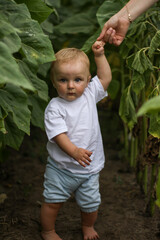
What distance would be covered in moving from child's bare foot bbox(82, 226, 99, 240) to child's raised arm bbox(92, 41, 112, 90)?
73 centimetres

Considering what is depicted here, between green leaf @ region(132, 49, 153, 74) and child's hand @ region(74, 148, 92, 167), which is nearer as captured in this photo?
child's hand @ region(74, 148, 92, 167)

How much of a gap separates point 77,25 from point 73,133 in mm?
1129

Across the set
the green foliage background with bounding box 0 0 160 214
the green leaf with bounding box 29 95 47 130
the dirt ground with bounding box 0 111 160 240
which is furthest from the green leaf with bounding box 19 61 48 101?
the dirt ground with bounding box 0 111 160 240

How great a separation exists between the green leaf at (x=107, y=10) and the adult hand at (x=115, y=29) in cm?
18

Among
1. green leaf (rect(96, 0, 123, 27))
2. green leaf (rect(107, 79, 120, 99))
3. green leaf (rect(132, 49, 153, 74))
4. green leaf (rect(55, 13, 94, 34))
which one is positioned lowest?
green leaf (rect(107, 79, 120, 99))

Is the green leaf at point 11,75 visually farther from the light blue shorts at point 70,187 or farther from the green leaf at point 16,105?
the light blue shorts at point 70,187

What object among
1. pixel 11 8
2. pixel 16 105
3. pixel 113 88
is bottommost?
pixel 113 88

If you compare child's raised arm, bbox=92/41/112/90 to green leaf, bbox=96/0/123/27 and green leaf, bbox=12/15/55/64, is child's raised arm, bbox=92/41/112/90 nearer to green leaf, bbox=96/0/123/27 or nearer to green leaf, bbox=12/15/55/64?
green leaf, bbox=96/0/123/27

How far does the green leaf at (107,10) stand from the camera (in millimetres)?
1941

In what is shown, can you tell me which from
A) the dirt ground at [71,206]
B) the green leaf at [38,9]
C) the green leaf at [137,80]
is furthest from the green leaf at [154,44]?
the dirt ground at [71,206]

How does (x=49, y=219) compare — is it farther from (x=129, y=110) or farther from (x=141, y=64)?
(x=141, y=64)

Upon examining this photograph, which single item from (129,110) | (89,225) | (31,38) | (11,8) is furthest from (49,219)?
(11,8)

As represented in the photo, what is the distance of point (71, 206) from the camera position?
2225 millimetres

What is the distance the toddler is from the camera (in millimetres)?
1663
